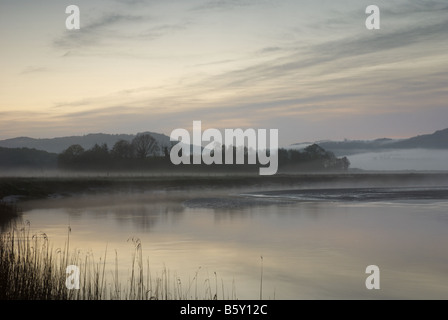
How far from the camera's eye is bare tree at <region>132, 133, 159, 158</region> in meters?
141

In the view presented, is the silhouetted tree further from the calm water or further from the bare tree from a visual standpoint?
the calm water

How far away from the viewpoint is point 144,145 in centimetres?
14375

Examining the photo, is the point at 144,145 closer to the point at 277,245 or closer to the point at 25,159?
the point at 25,159

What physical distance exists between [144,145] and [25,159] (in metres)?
62.1

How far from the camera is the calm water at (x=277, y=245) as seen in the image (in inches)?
644

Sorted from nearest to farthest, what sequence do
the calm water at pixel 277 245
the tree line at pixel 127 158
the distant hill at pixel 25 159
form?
1. the calm water at pixel 277 245
2. the tree line at pixel 127 158
3. the distant hill at pixel 25 159

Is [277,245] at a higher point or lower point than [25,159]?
lower

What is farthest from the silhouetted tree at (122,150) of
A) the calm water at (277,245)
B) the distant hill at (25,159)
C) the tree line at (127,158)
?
the calm water at (277,245)

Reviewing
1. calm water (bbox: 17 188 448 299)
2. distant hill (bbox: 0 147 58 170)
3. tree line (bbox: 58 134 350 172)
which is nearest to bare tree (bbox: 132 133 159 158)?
tree line (bbox: 58 134 350 172)

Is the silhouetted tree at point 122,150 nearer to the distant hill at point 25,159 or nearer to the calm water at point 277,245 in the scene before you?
the distant hill at point 25,159

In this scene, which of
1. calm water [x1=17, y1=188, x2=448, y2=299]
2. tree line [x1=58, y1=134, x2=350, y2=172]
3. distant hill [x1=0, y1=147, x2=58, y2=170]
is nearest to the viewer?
calm water [x1=17, y1=188, x2=448, y2=299]

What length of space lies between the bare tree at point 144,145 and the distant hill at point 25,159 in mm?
45734

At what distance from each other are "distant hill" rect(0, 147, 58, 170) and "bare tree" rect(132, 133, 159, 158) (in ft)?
150

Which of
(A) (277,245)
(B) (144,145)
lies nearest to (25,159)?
(B) (144,145)
